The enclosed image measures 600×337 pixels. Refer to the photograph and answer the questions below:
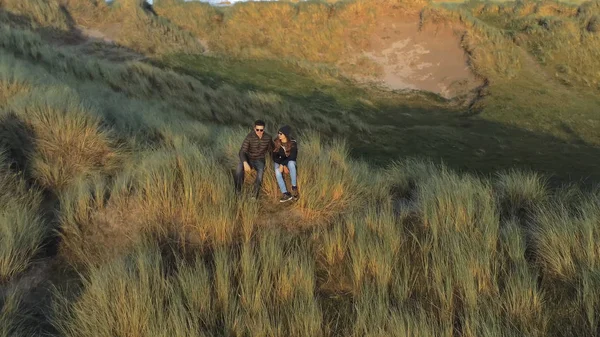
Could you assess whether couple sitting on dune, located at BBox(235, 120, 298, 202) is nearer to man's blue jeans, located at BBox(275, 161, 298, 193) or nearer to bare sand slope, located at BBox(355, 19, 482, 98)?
man's blue jeans, located at BBox(275, 161, 298, 193)

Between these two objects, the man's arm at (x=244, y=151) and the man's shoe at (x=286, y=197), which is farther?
the man's arm at (x=244, y=151)

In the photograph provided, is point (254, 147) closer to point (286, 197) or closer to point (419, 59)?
point (286, 197)

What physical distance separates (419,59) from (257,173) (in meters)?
25.9

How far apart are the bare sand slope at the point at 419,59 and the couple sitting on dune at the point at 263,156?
21.3 m

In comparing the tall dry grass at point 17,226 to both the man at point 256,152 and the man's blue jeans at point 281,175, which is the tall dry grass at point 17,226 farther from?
the man's blue jeans at point 281,175

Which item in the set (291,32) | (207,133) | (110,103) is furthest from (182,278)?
(291,32)

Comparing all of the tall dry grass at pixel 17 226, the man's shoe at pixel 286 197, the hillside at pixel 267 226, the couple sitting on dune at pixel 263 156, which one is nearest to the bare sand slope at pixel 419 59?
the hillside at pixel 267 226

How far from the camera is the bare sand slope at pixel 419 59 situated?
26.8m

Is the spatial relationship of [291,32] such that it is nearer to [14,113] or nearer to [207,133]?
[207,133]

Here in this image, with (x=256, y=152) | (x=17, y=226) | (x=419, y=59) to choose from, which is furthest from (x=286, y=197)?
(x=419, y=59)

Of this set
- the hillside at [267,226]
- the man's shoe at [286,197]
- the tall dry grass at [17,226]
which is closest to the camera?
the hillside at [267,226]

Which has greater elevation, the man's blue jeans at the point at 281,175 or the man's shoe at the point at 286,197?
the man's blue jeans at the point at 281,175

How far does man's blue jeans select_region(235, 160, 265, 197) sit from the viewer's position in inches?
261

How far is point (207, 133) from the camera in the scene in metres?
11.1
